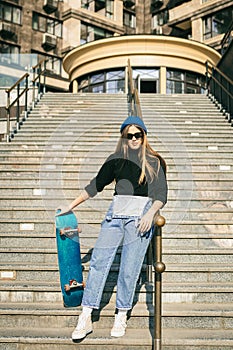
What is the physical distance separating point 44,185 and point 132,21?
115ft

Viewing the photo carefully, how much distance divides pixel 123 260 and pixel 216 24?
30.0 m

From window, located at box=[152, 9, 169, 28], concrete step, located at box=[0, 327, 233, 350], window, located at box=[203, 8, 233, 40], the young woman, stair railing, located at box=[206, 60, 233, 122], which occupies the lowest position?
concrete step, located at box=[0, 327, 233, 350]

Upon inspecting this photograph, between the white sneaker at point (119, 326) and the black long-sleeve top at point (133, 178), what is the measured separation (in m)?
1.00

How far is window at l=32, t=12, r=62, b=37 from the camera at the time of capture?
114ft

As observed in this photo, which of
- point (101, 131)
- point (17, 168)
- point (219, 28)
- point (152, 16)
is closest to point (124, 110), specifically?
point (101, 131)

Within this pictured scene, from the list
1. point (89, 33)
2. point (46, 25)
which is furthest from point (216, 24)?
point (46, 25)

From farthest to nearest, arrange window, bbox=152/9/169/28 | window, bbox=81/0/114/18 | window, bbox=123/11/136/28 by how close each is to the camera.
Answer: window, bbox=123/11/136/28, window, bbox=152/9/169/28, window, bbox=81/0/114/18

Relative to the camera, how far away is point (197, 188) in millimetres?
6348

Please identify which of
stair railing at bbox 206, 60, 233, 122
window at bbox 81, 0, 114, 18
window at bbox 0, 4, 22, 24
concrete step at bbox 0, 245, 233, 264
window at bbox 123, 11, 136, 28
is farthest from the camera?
window at bbox 123, 11, 136, 28

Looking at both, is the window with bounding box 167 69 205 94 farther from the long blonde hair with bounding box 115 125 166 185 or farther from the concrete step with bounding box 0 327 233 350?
the concrete step with bounding box 0 327 233 350

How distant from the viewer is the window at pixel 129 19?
3804 cm

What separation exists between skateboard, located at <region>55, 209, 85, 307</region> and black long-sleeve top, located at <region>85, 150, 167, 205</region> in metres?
0.44

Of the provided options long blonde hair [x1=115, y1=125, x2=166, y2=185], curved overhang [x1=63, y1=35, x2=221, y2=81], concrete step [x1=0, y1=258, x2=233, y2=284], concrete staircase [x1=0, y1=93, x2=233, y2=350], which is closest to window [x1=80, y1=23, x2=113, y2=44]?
curved overhang [x1=63, y1=35, x2=221, y2=81]

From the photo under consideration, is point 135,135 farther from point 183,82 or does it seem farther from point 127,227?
point 183,82
